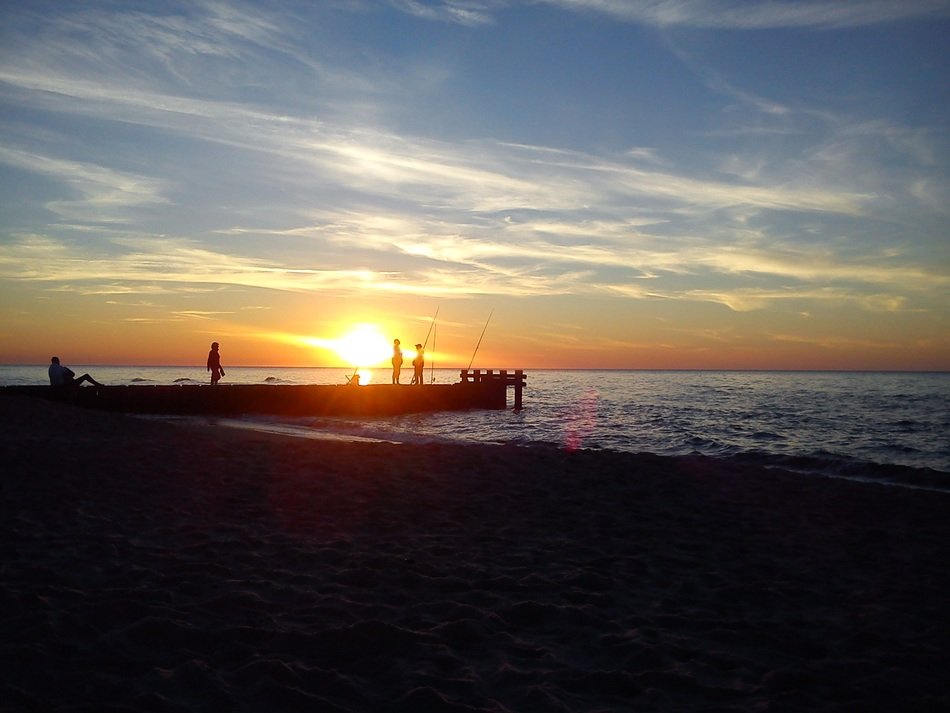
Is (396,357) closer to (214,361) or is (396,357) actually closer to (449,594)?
(214,361)

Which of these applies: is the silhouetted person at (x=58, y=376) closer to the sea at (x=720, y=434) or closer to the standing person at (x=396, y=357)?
the sea at (x=720, y=434)

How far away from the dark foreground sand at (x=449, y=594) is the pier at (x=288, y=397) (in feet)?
50.5

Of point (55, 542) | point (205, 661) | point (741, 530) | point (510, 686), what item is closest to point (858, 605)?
point (741, 530)

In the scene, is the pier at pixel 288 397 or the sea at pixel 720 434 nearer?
the sea at pixel 720 434

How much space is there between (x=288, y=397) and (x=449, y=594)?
24656mm

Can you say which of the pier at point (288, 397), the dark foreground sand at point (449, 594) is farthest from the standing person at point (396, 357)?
the dark foreground sand at point (449, 594)

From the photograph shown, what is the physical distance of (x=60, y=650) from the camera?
4.47 meters

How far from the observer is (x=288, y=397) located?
2950 centimetres

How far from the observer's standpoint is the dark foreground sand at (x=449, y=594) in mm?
4332

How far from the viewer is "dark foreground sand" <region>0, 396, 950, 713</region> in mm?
4332

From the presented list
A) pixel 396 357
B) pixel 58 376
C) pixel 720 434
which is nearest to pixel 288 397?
pixel 396 357

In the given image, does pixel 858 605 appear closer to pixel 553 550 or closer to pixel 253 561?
pixel 553 550

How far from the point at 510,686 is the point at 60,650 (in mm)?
2838

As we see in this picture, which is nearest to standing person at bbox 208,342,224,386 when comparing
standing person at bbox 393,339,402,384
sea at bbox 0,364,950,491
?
sea at bbox 0,364,950,491
